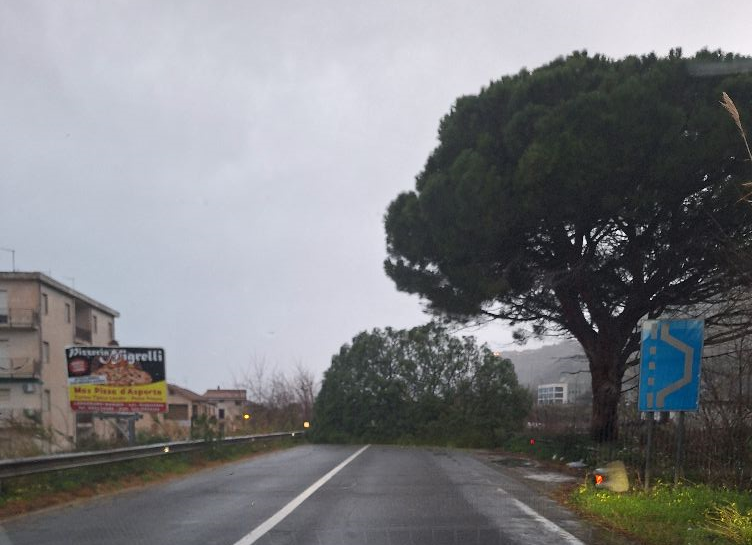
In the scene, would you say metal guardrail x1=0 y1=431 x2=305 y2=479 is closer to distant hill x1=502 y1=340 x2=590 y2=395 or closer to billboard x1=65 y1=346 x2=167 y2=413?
billboard x1=65 y1=346 x2=167 y2=413

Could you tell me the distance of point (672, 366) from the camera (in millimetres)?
11008

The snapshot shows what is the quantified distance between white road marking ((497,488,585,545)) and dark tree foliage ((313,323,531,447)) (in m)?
30.5

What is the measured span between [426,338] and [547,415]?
16372mm

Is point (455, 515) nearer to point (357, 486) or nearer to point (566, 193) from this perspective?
point (357, 486)

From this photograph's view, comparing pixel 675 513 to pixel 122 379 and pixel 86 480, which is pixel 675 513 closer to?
pixel 86 480

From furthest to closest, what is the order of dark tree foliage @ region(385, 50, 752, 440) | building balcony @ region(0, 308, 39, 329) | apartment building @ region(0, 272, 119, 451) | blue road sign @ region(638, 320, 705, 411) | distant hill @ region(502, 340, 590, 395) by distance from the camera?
apartment building @ region(0, 272, 119, 451) < building balcony @ region(0, 308, 39, 329) < distant hill @ region(502, 340, 590, 395) < dark tree foliage @ region(385, 50, 752, 440) < blue road sign @ region(638, 320, 705, 411)

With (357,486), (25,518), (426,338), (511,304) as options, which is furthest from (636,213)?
(426,338)

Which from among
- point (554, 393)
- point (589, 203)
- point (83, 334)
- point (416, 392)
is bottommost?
point (416, 392)

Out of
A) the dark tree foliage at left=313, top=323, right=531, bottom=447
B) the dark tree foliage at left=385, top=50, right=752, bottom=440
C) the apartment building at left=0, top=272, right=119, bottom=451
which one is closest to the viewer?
the dark tree foliage at left=385, top=50, right=752, bottom=440

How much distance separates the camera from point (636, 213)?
59.3 ft

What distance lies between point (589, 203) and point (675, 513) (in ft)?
33.4

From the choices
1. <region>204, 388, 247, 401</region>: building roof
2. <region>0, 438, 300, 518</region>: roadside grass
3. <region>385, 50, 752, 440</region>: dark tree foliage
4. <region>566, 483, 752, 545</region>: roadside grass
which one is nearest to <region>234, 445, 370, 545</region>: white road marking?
<region>0, 438, 300, 518</region>: roadside grass

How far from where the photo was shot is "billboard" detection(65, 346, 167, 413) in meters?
21.0

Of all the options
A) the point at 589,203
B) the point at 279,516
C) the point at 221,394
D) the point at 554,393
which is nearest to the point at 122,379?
the point at 279,516
